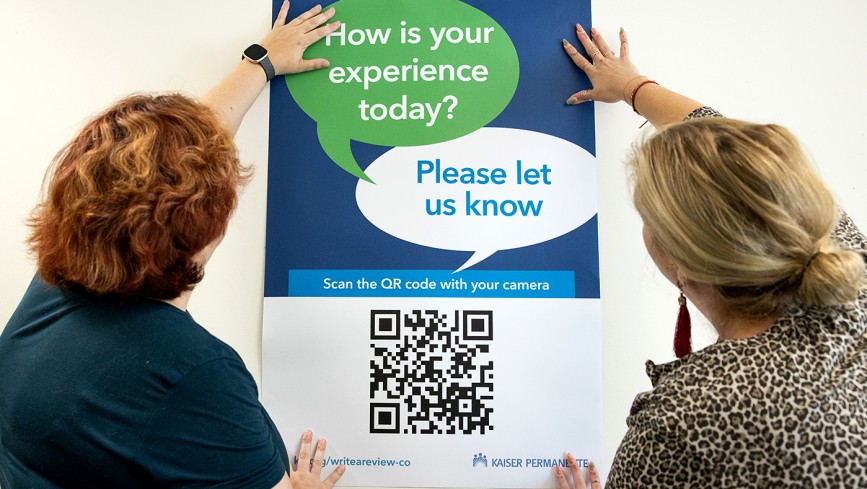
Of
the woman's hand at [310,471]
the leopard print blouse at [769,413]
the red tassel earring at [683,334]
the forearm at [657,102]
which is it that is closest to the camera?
the leopard print blouse at [769,413]

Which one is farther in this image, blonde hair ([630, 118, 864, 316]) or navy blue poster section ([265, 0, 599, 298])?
navy blue poster section ([265, 0, 599, 298])

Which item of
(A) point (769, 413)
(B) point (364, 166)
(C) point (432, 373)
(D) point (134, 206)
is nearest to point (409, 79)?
(B) point (364, 166)

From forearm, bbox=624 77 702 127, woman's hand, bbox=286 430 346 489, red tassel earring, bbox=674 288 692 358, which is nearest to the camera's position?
red tassel earring, bbox=674 288 692 358

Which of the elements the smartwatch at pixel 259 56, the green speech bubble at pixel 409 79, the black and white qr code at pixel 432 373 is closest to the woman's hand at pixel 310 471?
the black and white qr code at pixel 432 373

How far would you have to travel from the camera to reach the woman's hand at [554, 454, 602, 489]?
1.45 metres

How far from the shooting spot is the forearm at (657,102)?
4.45ft

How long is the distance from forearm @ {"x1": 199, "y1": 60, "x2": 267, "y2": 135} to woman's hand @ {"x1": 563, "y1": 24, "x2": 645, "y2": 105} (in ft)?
2.30

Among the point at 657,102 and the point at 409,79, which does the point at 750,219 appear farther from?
the point at 409,79

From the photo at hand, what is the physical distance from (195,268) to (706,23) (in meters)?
1.26

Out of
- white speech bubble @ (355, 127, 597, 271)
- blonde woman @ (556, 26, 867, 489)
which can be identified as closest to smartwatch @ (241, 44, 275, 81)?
white speech bubble @ (355, 127, 597, 271)

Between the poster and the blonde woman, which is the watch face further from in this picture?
the blonde woman

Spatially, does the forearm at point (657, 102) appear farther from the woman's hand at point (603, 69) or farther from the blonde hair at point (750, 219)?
the blonde hair at point (750, 219)

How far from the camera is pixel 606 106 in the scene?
1.53 m

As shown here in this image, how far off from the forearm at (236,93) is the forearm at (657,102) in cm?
82
